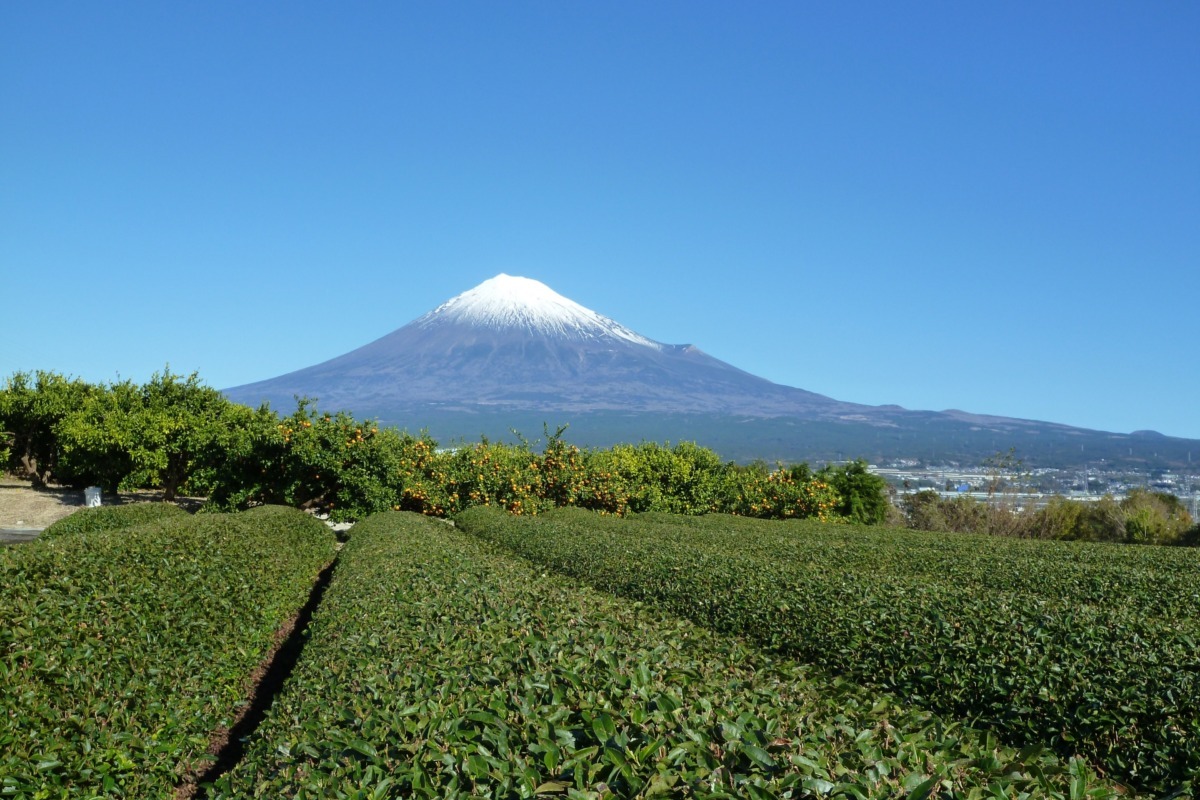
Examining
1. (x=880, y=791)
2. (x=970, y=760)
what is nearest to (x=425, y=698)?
(x=880, y=791)

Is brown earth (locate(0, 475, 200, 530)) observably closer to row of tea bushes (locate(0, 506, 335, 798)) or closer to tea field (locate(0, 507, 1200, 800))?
tea field (locate(0, 507, 1200, 800))

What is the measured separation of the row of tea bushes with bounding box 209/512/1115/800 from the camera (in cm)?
271

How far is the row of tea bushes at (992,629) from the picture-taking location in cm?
546

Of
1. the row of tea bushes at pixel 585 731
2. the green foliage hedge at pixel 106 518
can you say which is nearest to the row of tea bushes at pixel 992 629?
the row of tea bushes at pixel 585 731

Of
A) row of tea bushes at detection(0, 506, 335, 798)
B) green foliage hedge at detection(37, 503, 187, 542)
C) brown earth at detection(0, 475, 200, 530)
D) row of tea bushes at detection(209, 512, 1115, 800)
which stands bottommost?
brown earth at detection(0, 475, 200, 530)

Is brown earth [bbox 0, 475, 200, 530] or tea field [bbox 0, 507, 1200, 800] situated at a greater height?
tea field [bbox 0, 507, 1200, 800]

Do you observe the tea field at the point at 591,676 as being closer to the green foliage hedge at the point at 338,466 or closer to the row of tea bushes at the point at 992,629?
the row of tea bushes at the point at 992,629

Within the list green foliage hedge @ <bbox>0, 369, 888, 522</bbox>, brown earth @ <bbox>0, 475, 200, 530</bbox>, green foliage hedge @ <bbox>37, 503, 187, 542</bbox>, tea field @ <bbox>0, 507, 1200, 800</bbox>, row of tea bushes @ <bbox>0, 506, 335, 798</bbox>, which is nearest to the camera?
tea field @ <bbox>0, 507, 1200, 800</bbox>

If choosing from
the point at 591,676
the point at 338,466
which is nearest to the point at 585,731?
the point at 591,676

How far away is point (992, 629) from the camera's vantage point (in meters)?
6.43

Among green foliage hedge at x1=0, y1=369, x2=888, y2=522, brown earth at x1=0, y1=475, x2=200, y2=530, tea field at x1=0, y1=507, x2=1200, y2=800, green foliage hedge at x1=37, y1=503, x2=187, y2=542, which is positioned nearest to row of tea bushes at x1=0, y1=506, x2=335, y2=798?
tea field at x1=0, y1=507, x2=1200, y2=800

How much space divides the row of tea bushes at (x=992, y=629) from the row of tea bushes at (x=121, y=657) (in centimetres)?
425

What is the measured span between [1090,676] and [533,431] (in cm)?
15081

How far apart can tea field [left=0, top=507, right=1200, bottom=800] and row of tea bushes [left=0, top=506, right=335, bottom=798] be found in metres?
0.02
